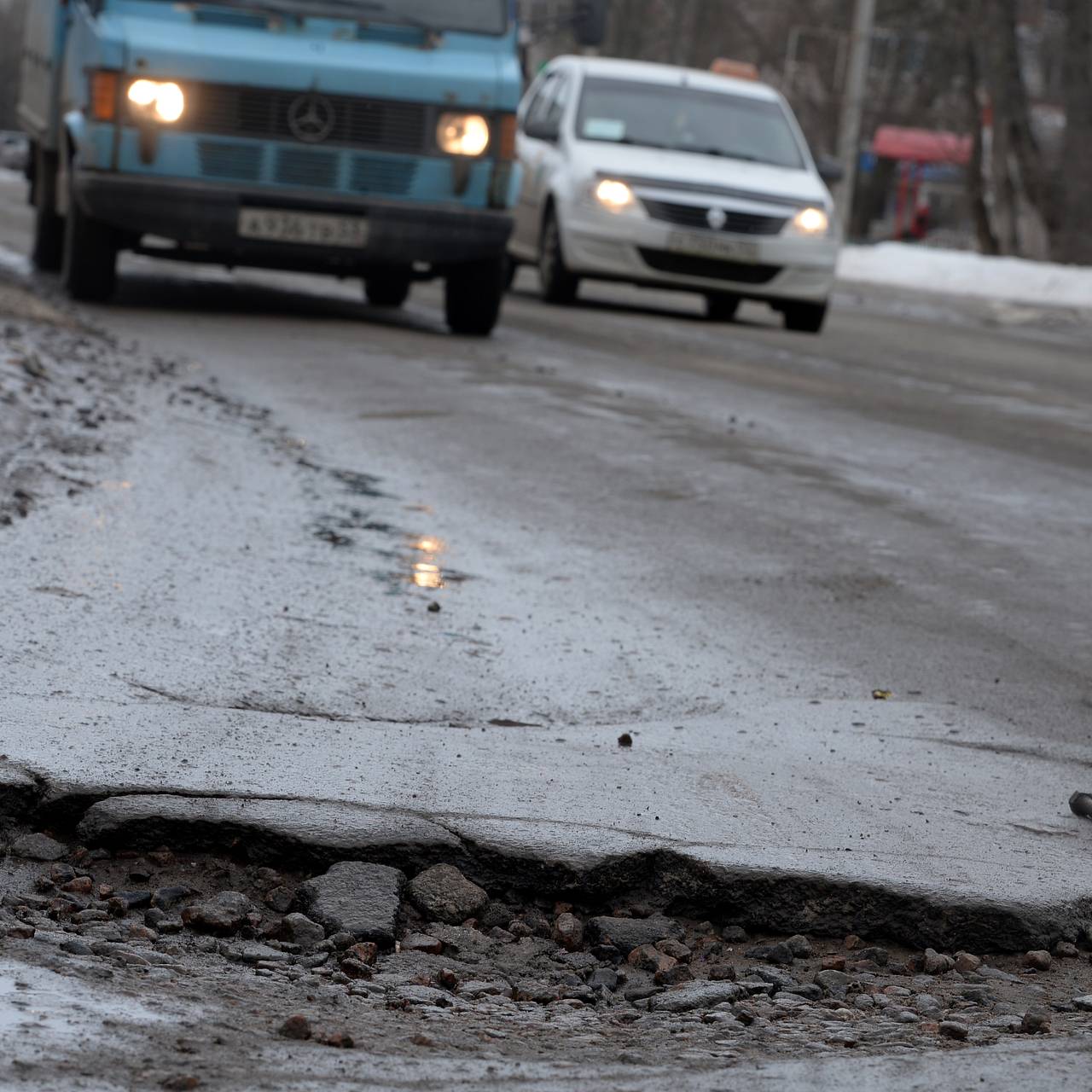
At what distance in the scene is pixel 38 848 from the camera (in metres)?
2.95

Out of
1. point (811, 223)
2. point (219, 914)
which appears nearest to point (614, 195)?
point (811, 223)

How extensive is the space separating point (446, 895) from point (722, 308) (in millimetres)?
12855

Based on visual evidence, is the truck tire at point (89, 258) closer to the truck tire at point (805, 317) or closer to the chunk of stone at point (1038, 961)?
the truck tire at point (805, 317)

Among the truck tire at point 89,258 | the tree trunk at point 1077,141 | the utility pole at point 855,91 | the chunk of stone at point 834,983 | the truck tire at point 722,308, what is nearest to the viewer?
the chunk of stone at point 834,983

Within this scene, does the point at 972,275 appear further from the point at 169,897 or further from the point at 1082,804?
the point at 169,897

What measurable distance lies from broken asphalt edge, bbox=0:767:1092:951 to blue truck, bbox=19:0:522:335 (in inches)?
295

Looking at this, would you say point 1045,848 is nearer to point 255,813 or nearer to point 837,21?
point 255,813

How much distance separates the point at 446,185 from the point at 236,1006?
849cm

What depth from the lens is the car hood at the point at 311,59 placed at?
10086mm

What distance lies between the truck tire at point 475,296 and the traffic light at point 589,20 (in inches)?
55.6

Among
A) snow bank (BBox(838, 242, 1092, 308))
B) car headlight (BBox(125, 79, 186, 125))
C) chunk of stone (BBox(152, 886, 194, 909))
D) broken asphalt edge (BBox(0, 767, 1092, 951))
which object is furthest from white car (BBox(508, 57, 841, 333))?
chunk of stone (BBox(152, 886, 194, 909))

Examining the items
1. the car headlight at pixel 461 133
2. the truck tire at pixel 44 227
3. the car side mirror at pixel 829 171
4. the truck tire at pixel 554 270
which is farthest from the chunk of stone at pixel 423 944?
the car side mirror at pixel 829 171

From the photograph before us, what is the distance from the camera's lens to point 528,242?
14789 millimetres

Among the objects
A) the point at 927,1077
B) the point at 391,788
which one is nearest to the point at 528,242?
the point at 391,788
